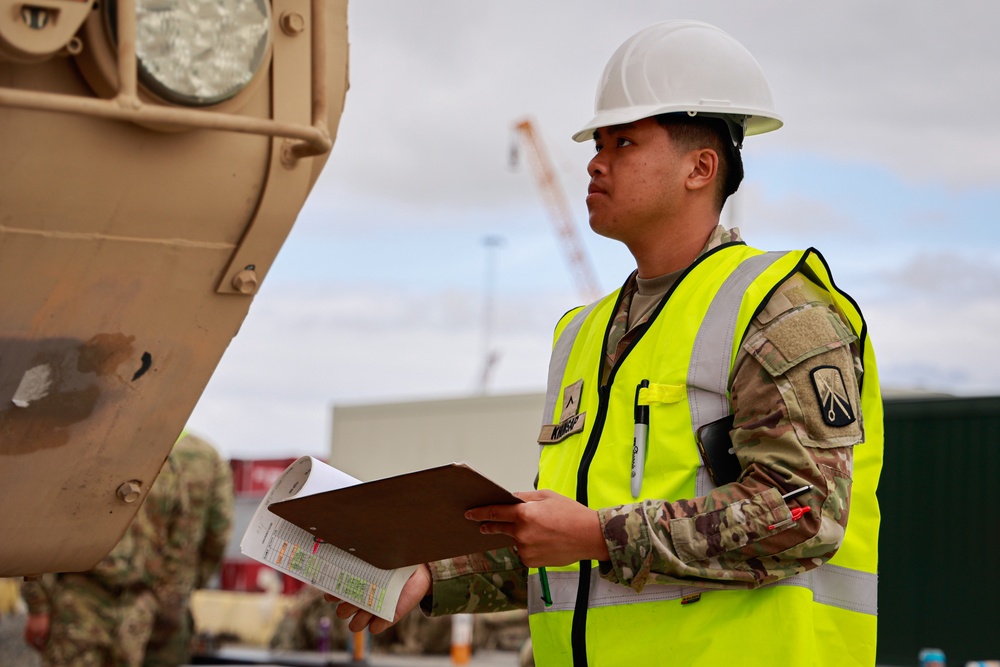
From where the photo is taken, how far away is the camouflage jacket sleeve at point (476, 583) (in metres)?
3.44

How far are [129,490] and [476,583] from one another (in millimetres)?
1115

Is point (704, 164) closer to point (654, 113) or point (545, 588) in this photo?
point (654, 113)

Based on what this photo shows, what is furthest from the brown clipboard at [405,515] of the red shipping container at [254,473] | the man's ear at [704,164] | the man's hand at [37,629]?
the red shipping container at [254,473]

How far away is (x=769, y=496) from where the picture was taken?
106 inches

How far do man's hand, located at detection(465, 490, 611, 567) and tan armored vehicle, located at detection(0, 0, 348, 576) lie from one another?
2.23 ft

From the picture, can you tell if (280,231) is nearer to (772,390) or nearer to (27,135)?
(27,135)

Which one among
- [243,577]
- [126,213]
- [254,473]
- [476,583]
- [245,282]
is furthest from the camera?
[254,473]

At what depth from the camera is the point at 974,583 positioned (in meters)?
11.3

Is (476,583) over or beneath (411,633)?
over

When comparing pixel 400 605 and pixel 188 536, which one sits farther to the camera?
pixel 188 536

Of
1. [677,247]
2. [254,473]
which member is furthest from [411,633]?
[677,247]

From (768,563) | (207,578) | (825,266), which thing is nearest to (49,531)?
(768,563)

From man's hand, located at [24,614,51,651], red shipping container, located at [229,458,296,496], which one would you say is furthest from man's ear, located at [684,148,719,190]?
red shipping container, located at [229,458,296,496]

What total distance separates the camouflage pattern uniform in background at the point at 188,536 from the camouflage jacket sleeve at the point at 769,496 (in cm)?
683
